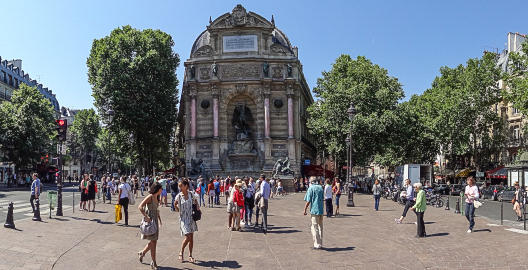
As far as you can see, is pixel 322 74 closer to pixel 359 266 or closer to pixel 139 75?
pixel 139 75

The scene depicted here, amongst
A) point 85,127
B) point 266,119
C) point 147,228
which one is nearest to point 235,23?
point 266,119

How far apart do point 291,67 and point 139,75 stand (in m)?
15.2

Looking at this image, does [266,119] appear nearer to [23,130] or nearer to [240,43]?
[240,43]

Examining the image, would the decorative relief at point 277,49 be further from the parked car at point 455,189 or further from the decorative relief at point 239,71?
the parked car at point 455,189

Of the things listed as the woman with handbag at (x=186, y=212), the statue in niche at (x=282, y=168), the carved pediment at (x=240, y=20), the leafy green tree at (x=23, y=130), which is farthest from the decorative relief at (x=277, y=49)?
the woman with handbag at (x=186, y=212)

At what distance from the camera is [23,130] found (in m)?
49.2

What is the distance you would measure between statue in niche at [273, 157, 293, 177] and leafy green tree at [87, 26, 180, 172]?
13.4 m

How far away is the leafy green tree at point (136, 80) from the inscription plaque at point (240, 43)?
6785 millimetres

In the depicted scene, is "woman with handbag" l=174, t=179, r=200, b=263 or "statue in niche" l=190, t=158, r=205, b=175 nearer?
"woman with handbag" l=174, t=179, r=200, b=263

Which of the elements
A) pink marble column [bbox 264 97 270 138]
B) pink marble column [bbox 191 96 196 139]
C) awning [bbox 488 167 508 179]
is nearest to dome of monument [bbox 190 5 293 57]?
pink marble column [bbox 191 96 196 139]

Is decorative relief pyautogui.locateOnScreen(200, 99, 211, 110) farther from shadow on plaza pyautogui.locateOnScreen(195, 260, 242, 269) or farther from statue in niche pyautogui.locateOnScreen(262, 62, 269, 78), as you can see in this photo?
shadow on plaza pyautogui.locateOnScreen(195, 260, 242, 269)

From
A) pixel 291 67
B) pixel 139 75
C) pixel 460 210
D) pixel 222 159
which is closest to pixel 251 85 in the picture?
pixel 291 67

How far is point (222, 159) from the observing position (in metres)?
47.2

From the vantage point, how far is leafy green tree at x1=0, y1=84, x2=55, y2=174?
49.0 metres
